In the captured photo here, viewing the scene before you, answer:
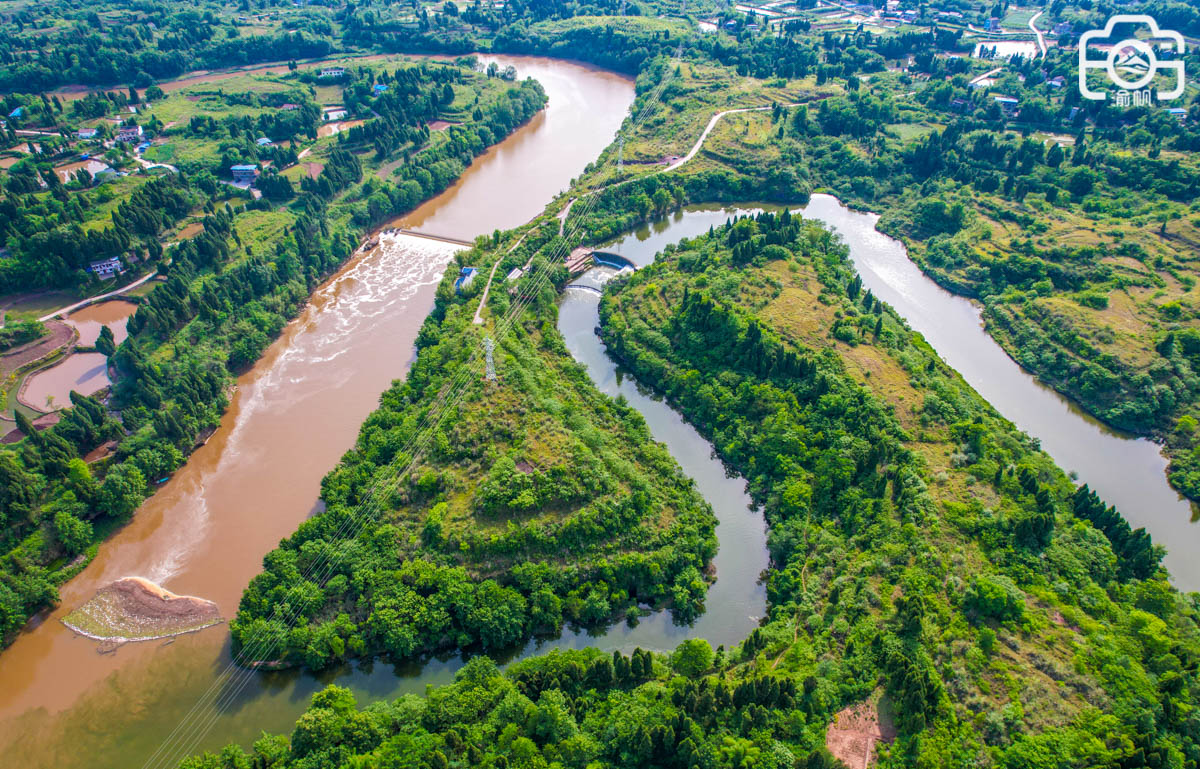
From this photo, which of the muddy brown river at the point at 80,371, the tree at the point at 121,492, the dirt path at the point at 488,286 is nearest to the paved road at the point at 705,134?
the dirt path at the point at 488,286

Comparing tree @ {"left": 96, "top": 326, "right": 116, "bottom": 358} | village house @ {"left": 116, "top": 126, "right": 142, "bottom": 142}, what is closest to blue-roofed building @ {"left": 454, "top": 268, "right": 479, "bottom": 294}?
tree @ {"left": 96, "top": 326, "right": 116, "bottom": 358}

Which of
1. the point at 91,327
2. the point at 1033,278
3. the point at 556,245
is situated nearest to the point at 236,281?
the point at 91,327

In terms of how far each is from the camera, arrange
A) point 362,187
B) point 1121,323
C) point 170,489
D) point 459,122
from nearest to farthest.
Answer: point 170,489 → point 1121,323 → point 362,187 → point 459,122

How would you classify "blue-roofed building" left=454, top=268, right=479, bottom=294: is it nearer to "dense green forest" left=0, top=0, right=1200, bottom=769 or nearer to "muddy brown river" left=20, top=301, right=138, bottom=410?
"dense green forest" left=0, top=0, right=1200, bottom=769

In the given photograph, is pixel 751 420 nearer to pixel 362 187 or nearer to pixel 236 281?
pixel 236 281

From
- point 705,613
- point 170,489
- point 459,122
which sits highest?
point 459,122

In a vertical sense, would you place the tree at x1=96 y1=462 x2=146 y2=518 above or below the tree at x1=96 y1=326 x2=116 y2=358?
below

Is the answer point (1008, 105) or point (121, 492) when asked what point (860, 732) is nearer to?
point (121, 492)
